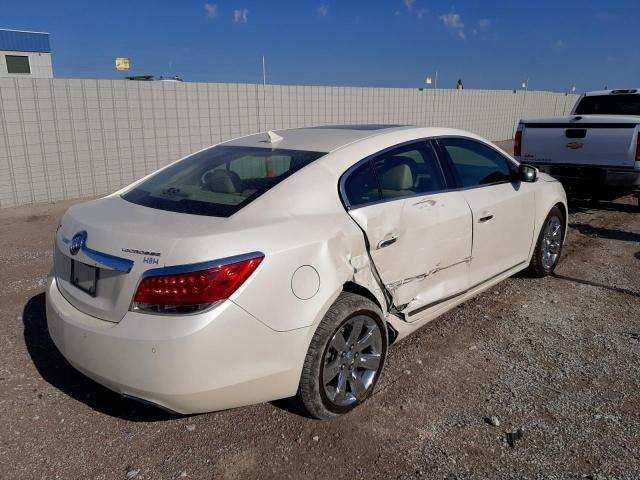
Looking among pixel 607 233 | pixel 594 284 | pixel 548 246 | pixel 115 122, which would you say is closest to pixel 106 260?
pixel 548 246

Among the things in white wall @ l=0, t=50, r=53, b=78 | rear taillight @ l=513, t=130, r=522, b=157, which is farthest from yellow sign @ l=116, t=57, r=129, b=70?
white wall @ l=0, t=50, r=53, b=78

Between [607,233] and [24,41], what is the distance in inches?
1186

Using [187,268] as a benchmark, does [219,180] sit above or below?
above

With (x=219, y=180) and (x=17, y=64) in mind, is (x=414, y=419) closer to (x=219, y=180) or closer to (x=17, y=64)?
(x=219, y=180)

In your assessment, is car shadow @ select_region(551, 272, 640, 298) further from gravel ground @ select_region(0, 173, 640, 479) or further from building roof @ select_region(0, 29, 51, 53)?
building roof @ select_region(0, 29, 51, 53)

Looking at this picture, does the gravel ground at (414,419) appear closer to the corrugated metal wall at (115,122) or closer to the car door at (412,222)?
the car door at (412,222)

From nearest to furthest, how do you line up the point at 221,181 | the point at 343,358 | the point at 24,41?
the point at 343,358 → the point at 221,181 → the point at 24,41

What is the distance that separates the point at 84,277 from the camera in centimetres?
278

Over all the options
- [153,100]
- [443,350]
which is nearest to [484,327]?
[443,350]

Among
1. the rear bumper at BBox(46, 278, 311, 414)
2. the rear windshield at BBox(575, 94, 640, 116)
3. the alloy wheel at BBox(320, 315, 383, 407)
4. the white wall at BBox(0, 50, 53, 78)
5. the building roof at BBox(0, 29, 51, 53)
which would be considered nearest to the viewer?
the rear bumper at BBox(46, 278, 311, 414)

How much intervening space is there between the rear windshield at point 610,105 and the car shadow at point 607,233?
2.63m

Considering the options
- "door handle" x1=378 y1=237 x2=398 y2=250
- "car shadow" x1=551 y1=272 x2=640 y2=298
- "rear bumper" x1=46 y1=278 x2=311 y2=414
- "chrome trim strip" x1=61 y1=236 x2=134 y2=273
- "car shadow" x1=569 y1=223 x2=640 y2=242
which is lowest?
"car shadow" x1=569 y1=223 x2=640 y2=242

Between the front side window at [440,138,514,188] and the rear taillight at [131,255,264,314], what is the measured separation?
2199 millimetres

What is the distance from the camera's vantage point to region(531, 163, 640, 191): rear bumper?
7.12 m
